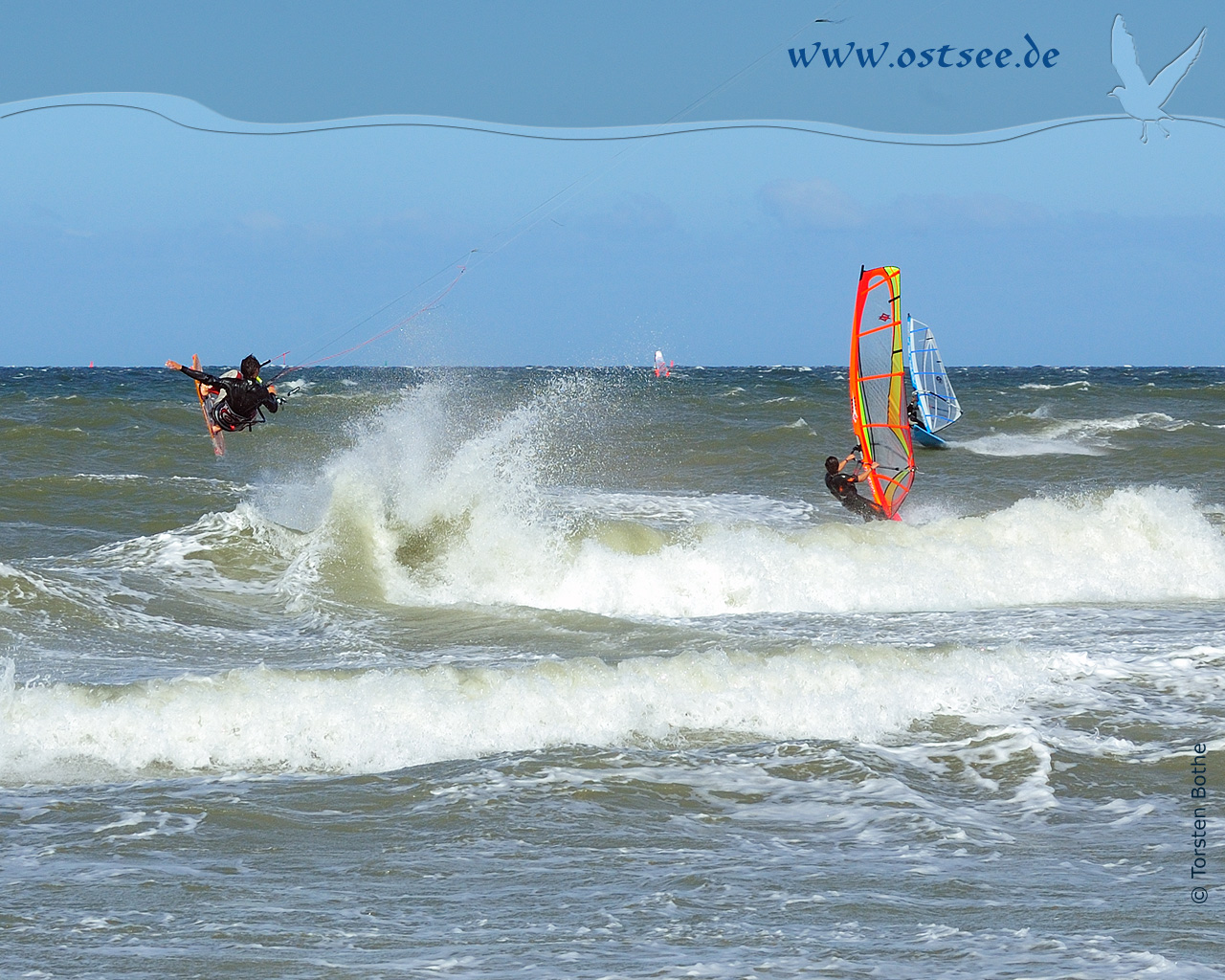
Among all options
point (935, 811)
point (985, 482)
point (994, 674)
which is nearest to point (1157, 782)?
point (935, 811)

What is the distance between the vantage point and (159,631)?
849 centimetres

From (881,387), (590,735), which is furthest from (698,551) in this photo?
(590,735)

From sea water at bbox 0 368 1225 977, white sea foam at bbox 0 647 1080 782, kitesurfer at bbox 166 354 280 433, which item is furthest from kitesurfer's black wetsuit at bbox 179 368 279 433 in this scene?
white sea foam at bbox 0 647 1080 782

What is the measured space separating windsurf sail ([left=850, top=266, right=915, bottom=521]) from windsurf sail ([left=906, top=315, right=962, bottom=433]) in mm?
8972

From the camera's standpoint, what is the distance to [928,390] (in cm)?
2325

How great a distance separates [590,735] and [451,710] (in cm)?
72

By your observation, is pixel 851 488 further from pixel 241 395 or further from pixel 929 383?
pixel 929 383

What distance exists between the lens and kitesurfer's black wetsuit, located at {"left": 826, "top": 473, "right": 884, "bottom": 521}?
1301 cm

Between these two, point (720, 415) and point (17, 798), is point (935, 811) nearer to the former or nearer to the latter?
point (17, 798)

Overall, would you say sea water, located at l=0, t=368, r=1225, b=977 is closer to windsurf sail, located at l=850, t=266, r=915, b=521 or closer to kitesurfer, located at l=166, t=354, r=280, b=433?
windsurf sail, located at l=850, t=266, r=915, b=521

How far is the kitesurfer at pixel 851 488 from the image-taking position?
42.7 feet

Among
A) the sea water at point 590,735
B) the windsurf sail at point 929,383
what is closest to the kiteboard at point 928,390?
the windsurf sail at point 929,383

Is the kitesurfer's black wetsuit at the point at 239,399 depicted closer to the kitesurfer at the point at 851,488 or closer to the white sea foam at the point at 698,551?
the white sea foam at the point at 698,551

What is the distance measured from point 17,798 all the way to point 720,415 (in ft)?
74.6
